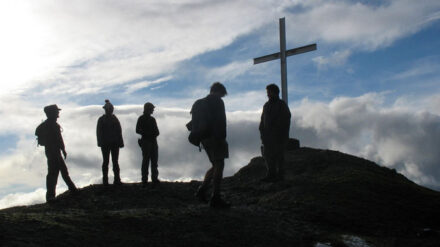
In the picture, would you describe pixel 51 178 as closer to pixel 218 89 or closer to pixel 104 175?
pixel 104 175

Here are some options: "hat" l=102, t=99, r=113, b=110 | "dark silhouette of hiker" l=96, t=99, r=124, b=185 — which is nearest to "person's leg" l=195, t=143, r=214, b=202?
"dark silhouette of hiker" l=96, t=99, r=124, b=185

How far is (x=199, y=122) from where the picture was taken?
899cm

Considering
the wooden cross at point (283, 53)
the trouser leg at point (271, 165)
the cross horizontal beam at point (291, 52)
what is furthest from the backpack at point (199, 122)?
the cross horizontal beam at point (291, 52)

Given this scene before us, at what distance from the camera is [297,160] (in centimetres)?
1611

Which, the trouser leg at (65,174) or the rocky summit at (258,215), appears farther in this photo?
the trouser leg at (65,174)

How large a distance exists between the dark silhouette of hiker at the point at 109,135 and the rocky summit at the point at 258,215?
103cm

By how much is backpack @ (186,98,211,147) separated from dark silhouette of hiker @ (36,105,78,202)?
5.00 meters

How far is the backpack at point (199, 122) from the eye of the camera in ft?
29.3

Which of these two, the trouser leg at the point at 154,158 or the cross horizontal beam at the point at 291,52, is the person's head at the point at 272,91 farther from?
the cross horizontal beam at the point at 291,52

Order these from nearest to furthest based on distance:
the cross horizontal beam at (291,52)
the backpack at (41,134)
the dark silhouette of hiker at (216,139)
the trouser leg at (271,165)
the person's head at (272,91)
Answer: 1. the dark silhouette of hiker at (216,139)
2. the backpack at (41,134)
3. the person's head at (272,91)
4. the trouser leg at (271,165)
5. the cross horizontal beam at (291,52)

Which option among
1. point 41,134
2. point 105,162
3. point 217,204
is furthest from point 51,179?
point 217,204

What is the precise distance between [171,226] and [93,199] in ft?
18.7

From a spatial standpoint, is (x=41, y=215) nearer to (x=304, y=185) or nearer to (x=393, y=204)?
(x=304, y=185)

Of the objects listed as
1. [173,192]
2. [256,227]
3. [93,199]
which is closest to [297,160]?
[173,192]
